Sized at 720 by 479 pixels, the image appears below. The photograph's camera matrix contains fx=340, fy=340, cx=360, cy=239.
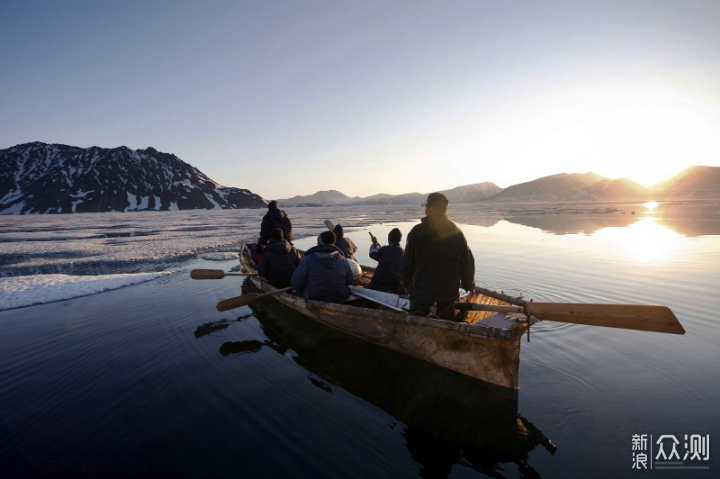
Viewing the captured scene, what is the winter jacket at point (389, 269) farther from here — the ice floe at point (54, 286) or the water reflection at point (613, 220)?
the water reflection at point (613, 220)

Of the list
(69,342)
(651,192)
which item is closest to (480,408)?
(69,342)

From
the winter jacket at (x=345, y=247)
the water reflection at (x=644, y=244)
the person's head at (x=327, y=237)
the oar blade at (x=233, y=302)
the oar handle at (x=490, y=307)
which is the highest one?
the person's head at (x=327, y=237)

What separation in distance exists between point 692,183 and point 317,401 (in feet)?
627

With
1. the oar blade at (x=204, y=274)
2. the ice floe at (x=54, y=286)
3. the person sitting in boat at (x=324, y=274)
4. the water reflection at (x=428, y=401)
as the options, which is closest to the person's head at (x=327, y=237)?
the person sitting in boat at (x=324, y=274)

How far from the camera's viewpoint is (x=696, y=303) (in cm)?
805

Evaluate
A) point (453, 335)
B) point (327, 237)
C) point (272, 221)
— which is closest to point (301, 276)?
point (327, 237)

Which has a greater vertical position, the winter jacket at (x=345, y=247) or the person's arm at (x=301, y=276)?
the winter jacket at (x=345, y=247)

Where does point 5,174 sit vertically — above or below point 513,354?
above

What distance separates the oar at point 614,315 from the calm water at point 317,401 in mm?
1244

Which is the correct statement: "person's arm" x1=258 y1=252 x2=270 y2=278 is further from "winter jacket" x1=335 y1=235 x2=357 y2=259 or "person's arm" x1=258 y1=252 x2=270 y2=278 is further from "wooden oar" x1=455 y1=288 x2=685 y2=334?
"wooden oar" x1=455 y1=288 x2=685 y2=334

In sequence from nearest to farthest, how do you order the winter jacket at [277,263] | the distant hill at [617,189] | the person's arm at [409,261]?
the person's arm at [409,261], the winter jacket at [277,263], the distant hill at [617,189]

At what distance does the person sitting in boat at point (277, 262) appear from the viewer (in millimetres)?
8836

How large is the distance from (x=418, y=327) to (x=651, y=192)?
184907mm

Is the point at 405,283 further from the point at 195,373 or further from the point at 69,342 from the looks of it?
the point at 69,342
